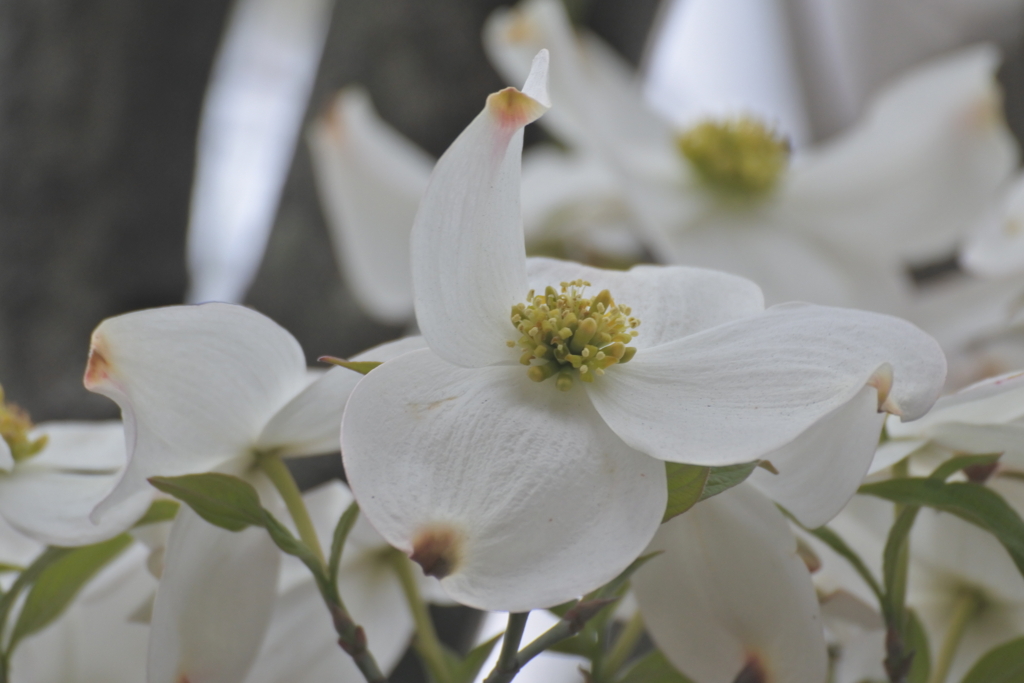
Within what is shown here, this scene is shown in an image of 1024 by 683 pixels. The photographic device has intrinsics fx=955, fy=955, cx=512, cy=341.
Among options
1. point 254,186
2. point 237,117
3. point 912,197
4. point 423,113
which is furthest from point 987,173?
point 237,117

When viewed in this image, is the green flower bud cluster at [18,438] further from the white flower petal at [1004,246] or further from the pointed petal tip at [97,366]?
the white flower petal at [1004,246]

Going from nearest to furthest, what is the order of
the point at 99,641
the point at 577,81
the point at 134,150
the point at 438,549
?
the point at 438,549 < the point at 99,641 < the point at 577,81 < the point at 134,150

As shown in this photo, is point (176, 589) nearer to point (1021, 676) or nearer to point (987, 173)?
point (1021, 676)

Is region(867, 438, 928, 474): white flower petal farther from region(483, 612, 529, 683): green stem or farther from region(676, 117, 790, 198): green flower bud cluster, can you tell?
region(676, 117, 790, 198): green flower bud cluster

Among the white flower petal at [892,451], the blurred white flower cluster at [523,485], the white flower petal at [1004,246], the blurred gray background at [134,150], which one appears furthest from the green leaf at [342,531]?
the blurred gray background at [134,150]

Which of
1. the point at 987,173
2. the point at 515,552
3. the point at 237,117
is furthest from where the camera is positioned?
the point at 237,117

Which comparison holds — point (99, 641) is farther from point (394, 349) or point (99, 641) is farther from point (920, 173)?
point (920, 173)

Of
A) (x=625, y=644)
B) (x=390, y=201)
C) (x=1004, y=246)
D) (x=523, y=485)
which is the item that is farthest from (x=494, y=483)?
(x=390, y=201)
